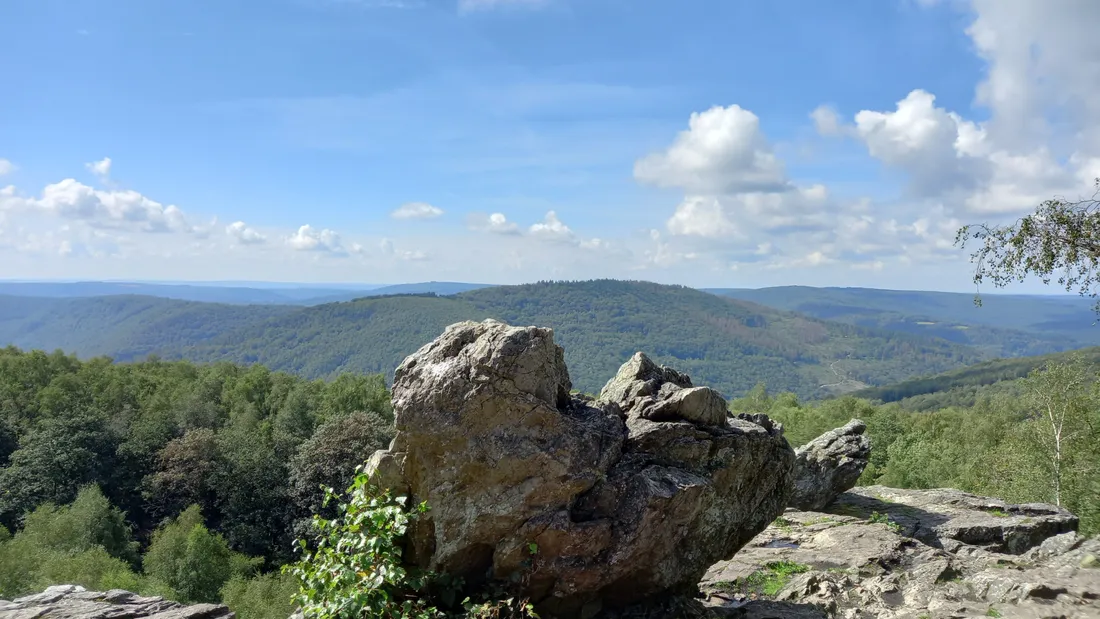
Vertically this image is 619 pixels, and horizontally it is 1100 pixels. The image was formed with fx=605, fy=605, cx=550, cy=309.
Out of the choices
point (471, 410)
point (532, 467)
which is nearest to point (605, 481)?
point (532, 467)

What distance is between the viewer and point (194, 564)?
45656mm

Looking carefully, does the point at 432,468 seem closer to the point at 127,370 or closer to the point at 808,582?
the point at 808,582

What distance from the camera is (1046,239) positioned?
1481cm

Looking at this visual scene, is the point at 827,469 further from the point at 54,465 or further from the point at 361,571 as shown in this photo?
the point at 54,465

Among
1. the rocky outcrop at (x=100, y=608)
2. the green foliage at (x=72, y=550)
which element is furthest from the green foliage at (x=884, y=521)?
the green foliage at (x=72, y=550)

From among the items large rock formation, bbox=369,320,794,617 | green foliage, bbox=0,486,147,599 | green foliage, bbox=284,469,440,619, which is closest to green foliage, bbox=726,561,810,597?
large rock formation, bbox=369,320,794,617

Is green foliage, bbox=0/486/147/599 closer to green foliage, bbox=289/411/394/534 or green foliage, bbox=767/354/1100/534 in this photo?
green foliage, bbox=289/411/394/534

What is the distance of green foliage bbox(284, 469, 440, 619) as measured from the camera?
863 centimetres

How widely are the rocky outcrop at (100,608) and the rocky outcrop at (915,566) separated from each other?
10.9 m

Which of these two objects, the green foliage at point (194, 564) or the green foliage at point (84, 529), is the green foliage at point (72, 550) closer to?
the green foliage at point (84, 529)

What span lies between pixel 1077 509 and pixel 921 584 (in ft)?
111

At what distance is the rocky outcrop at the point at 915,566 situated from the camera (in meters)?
12.7

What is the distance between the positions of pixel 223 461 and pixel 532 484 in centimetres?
6229

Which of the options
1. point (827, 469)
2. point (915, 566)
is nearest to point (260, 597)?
point (827, 469)
